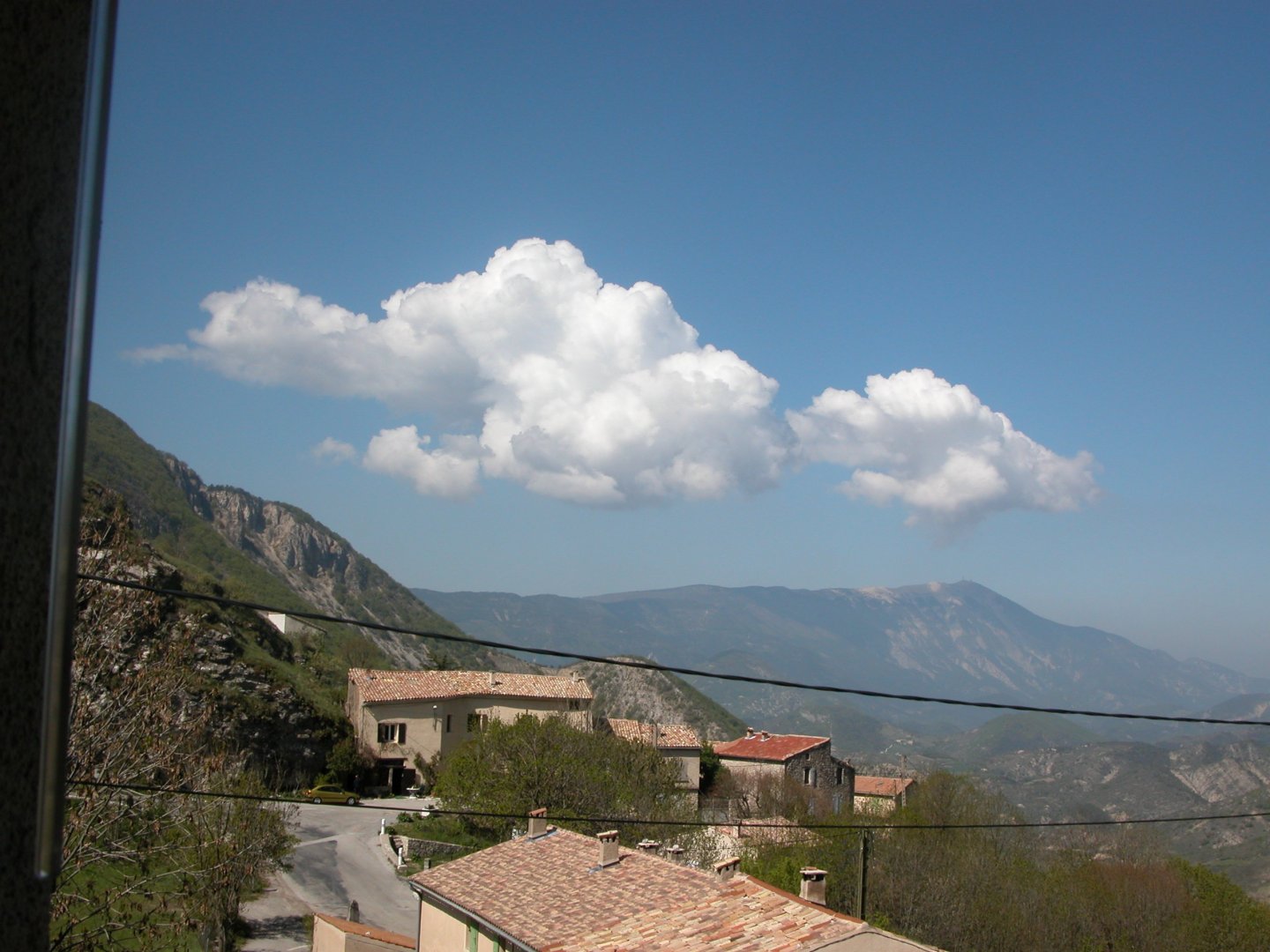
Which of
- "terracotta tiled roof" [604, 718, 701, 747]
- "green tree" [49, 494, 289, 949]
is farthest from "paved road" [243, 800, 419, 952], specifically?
"terracotta tiled roof" [604, 718, 701, 747]

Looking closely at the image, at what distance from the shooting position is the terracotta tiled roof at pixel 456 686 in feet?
186

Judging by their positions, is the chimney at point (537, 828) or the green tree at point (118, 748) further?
the chimney at point (537, 828)

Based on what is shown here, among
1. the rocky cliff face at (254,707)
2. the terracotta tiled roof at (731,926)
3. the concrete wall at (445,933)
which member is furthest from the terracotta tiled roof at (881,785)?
the terracotta tiled roof at (731,926)

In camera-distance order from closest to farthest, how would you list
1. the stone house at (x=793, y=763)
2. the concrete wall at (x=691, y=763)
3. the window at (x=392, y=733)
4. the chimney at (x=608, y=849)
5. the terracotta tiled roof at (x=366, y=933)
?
the terracotta tiled roof at (x=366, y=933) → the chimney at (x=608, y=849) → the window at (x=392, y=733) → the concrete wall at (x=691, y=763) → the stone house at (x=793, y=763)

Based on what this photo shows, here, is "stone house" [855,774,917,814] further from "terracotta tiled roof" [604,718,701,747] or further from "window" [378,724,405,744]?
"window" [378,724,405,744]

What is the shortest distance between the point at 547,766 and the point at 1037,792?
126355 millimetres

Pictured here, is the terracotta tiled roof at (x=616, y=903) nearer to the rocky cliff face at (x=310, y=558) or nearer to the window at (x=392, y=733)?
the window at (x=392, y=733)

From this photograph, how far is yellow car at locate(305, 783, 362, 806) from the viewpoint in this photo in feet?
160

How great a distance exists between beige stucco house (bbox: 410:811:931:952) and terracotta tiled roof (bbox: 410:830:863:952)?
0.02 m

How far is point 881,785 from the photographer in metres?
70.7

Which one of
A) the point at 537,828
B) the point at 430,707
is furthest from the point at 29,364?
the point at 430,707

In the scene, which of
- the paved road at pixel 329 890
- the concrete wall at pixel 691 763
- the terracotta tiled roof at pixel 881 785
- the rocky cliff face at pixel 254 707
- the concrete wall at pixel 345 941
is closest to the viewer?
the concrete wall at pixel 345 941

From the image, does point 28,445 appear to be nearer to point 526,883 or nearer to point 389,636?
point 526,883

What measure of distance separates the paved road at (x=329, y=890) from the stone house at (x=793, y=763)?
28084 millimetres
